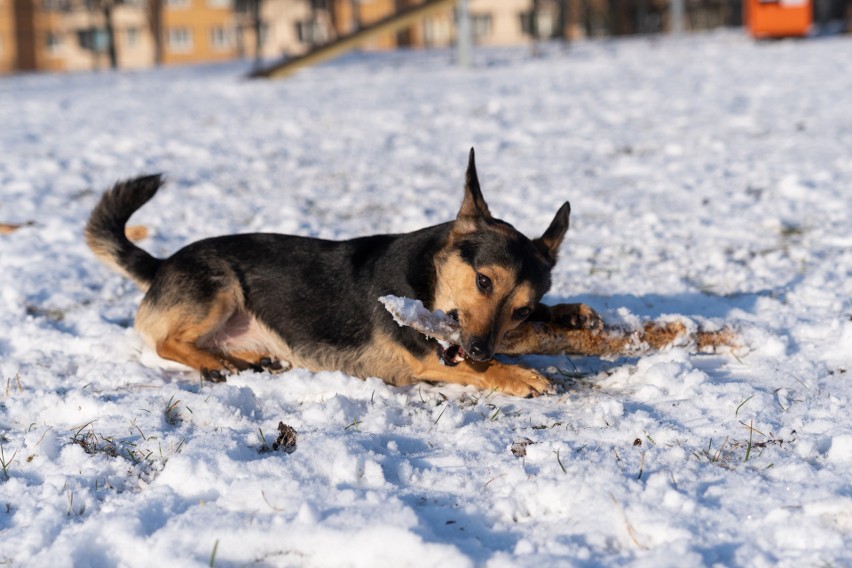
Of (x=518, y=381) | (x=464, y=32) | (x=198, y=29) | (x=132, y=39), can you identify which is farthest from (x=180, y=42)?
(x=518, y=381)

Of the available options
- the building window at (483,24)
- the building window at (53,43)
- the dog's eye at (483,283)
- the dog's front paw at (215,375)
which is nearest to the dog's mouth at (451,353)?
the dog's eye at (483,283)

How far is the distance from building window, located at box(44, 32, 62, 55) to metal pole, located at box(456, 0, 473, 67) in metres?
35.6

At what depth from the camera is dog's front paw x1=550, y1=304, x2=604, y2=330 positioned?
4094 mm

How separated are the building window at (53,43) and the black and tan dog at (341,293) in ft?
154

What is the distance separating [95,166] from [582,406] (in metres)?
7.10

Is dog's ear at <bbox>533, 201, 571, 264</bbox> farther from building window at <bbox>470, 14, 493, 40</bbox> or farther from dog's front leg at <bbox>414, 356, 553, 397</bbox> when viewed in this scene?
building window at <bbox>470, 14, 493, 40</bbox>

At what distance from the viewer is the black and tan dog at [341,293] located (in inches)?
154

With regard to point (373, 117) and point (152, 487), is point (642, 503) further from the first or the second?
point (373, 117)

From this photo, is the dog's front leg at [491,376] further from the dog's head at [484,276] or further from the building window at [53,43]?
the building window at [53,43]

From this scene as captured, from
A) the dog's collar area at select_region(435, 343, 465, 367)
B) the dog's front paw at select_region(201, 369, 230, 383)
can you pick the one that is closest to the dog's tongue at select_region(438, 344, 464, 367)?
the dog's collar area at select_region(435, 343, 465, 367)

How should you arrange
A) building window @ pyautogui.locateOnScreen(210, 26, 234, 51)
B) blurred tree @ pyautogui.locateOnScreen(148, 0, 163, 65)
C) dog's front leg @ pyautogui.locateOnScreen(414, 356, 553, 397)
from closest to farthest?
dog's front leg @ pyautogui.locateOnScreen(414, 356, 553, 397)
blurred tree @ pyautogui.locateOnScreen(148, 0, 163, 65)
building window @ pyautogui.locateOnScreen(210, 26, 234, 51)

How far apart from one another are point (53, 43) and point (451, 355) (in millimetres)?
49441

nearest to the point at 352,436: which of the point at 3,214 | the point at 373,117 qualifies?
the point at 3,214

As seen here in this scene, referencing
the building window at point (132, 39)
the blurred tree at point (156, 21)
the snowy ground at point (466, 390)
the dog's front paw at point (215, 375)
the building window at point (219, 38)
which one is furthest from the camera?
the building window at point (132, 39)
